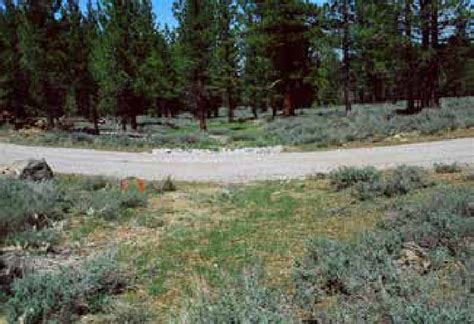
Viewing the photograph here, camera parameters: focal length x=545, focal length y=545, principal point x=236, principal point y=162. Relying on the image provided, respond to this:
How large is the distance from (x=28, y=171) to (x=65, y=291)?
7564 millimetres

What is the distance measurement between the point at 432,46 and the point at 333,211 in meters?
18.8

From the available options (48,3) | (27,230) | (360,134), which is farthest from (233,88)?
(27,230)

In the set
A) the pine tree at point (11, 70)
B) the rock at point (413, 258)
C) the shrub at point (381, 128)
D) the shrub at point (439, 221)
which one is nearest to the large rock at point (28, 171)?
the shrub at point (439, 221)

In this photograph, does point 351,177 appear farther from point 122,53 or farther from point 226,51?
point 226,51

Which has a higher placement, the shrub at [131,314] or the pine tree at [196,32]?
the pine tree at [196,32]

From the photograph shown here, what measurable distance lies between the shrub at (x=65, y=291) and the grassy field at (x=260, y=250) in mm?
15

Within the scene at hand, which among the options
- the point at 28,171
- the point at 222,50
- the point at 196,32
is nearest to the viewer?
the point at 28,171

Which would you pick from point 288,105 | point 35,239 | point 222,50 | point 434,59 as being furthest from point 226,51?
point 35,239

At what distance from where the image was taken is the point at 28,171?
1241 cm

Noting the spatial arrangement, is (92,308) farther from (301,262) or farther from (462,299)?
(462,299)

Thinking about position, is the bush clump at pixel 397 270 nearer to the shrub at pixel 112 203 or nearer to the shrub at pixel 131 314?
the shrub at pixel 131 314

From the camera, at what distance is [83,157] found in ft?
60.7

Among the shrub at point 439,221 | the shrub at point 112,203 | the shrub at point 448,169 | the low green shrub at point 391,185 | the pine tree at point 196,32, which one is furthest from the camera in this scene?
the pine tree at point 196,32

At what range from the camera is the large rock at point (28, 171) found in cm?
1217
